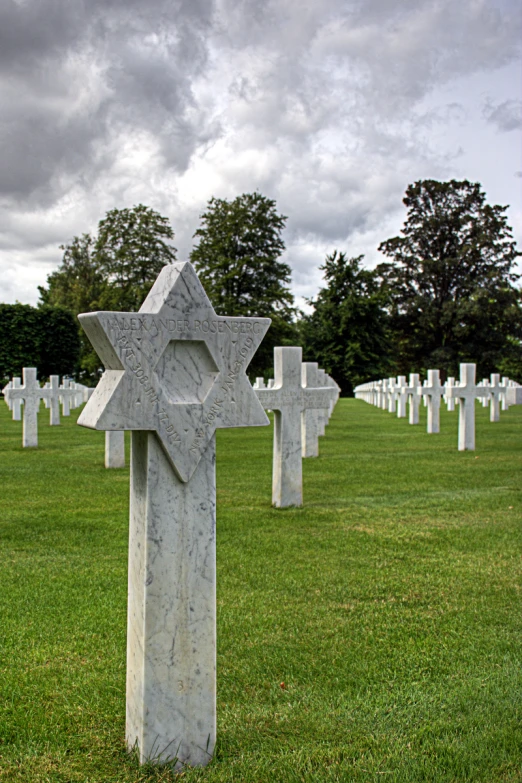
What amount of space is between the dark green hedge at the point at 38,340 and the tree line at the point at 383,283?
0.16 m

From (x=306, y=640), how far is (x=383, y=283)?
4829 centimetres

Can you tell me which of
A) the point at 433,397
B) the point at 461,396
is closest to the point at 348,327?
the point at 433,397

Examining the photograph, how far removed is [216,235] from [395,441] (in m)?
33.7

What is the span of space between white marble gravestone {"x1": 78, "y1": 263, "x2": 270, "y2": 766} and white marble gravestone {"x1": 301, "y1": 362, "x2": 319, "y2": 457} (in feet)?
30.6

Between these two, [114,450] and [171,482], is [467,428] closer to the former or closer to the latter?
[114,450]

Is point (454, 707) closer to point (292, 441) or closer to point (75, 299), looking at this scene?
point (292, 441)

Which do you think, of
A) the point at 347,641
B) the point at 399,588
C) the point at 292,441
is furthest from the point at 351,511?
the point at 347,641

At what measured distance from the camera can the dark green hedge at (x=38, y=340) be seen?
44781mm

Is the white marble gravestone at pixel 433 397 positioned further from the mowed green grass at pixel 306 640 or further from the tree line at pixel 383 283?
the tree line at pixel 383 283

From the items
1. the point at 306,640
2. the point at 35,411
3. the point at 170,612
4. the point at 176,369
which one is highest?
the point at 176,369

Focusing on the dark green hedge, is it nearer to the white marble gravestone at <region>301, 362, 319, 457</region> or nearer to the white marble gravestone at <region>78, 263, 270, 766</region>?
the white marble gravestone at <region>301, 362, 319, 457</region>

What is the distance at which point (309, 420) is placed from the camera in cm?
1295

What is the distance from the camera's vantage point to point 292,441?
8.64 meters

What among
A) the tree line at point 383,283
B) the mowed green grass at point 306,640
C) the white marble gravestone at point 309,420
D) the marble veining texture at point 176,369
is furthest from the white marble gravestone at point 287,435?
the tree line at point 383,283
